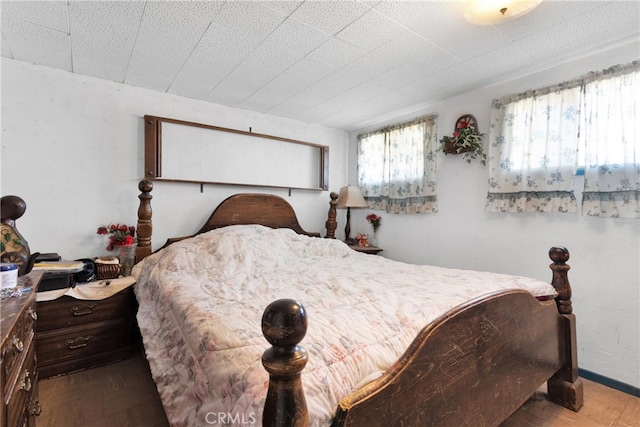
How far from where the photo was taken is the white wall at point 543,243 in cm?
198

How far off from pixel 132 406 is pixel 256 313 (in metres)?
1.13

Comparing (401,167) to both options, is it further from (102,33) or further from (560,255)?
(102,33)

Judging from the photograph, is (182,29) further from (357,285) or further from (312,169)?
(312,169)

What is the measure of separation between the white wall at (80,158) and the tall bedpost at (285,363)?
2511mm

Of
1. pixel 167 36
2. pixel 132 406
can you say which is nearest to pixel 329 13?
pixel 167 36

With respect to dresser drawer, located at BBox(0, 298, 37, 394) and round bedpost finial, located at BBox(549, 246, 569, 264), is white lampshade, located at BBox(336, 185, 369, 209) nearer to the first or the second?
round bedpost finial, located at BBox(549, 246, 569, 264)

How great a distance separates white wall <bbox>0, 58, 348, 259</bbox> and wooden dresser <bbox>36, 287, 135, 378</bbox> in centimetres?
53

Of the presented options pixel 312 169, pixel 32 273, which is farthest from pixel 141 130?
pixel 312 169

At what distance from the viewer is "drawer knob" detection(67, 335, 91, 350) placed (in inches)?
80.8

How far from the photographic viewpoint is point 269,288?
1763 millimetres

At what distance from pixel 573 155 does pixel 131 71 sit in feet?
11.0

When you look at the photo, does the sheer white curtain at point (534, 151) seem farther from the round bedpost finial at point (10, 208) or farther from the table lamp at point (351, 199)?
the round bedpost finial at point (10, 208)

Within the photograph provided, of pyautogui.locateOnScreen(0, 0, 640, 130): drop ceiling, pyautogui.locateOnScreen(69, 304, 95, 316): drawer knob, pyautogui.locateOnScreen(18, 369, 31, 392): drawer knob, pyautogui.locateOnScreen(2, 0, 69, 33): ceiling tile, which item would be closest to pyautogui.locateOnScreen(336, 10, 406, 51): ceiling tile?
pyautogui.locateOnScreen(0, 0, 640, 130): drop ceiling

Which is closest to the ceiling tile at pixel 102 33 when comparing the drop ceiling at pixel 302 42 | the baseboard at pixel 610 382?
the drop ceiling at pixel 302 42
